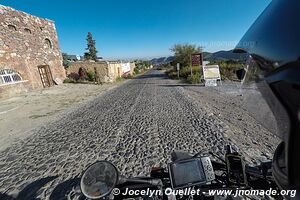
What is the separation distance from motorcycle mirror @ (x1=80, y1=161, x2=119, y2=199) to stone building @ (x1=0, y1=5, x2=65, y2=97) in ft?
50.2

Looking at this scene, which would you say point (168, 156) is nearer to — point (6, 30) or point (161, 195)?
point (161, 195)

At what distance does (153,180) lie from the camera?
4.08 feet

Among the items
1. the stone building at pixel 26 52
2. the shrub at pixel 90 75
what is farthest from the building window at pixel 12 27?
the shrub at pixel 90 75

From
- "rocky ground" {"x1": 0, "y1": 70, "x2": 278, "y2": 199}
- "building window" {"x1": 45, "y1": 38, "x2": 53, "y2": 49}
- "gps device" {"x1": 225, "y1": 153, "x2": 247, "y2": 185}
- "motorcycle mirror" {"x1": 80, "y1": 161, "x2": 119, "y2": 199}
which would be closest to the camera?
"motorcycle mirror" {"x1": 80, "y1": 161, "x2": 119, "y2": 199}

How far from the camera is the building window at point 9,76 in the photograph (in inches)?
486

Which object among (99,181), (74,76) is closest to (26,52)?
(74,76)

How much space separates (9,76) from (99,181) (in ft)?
53.4

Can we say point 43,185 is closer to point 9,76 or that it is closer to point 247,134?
point 247,134

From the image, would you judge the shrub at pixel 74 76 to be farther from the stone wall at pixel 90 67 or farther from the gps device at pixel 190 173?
the gps device at pixel 190 173

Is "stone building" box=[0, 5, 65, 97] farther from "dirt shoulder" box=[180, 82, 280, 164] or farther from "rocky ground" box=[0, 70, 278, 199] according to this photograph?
"dirt shoulder" box=[180, 82, 280, 164]

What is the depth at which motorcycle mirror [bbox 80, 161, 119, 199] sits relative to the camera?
1.05m

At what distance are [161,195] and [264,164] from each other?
875 mm

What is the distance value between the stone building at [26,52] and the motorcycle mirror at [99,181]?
50.2ft

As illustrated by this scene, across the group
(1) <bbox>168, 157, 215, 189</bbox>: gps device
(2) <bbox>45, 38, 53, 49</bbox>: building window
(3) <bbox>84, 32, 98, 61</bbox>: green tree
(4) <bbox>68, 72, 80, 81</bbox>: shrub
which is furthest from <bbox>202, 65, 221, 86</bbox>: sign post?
(3) <bbox>84, 32, 98, 61</bbox>: green tree
